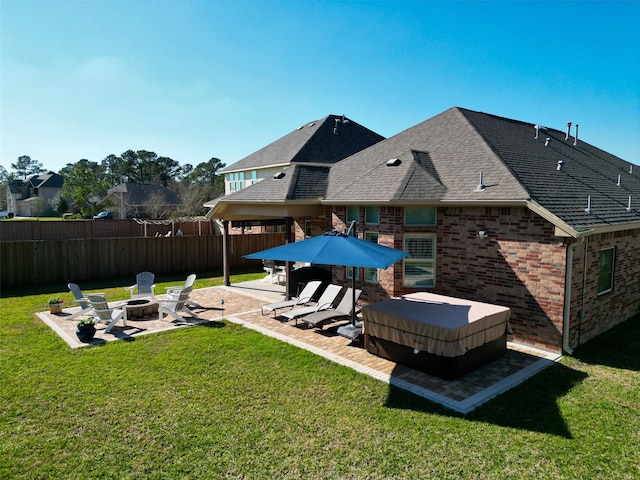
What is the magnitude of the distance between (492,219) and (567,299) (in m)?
2.49

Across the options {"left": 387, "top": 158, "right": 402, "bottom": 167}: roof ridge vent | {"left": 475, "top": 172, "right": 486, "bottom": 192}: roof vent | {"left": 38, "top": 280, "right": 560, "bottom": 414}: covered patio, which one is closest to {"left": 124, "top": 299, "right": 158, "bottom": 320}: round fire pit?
{"left": 38, "top": 280, "right": 560, "bottom": 414}: covered patio

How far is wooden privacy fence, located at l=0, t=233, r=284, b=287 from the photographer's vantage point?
16.7 metres

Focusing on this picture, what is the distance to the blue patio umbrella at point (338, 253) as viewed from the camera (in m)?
8.62

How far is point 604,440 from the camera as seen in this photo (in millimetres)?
5777

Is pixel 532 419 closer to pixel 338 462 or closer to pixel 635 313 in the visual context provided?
pixel 338 462

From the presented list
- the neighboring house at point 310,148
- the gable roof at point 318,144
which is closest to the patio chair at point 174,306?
the neighboring house at point 310,148

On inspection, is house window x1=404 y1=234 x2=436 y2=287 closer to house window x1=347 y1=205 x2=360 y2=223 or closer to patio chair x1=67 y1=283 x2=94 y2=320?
house window x1=347 y1=205 x2=360 y2=223

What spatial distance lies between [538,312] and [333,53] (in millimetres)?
12477

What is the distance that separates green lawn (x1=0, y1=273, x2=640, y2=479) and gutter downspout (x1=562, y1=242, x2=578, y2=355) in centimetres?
56

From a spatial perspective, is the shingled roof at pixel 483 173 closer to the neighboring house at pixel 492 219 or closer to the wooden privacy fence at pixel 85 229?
the neighboring house at pixel 492 219

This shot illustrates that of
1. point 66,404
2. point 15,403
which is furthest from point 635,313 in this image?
point 15,403

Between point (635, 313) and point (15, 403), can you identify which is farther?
point (635, 313)

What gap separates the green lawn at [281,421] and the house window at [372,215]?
5.21 m

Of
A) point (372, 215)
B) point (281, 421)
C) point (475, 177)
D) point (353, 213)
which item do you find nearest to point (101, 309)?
point (281, 421)
